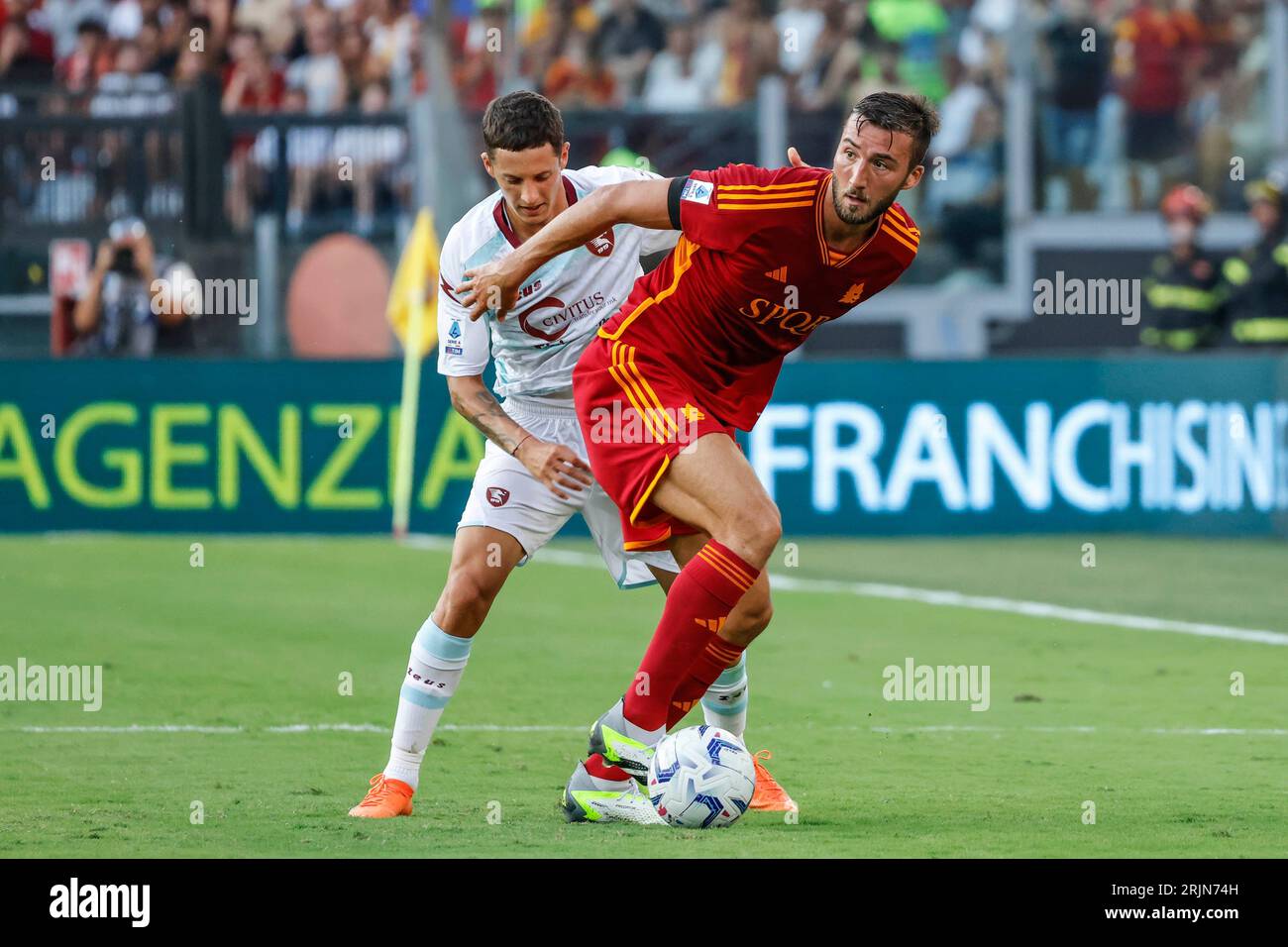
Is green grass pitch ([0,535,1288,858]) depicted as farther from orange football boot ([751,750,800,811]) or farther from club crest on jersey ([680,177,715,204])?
club crest on jersey ([680,177,715,204])

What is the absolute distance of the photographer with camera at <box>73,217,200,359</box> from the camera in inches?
647

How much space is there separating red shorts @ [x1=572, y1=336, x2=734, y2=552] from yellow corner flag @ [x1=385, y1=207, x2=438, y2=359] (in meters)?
8.94

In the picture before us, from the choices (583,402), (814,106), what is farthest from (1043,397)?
(583,402)

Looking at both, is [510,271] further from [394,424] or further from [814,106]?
[814,106]

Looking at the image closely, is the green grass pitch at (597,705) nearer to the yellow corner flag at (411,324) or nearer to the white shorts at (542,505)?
the yellow corner flag at (411,324)

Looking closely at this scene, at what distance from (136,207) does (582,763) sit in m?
11.1

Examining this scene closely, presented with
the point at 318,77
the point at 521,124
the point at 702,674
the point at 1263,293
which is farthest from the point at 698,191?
the point at 318,77

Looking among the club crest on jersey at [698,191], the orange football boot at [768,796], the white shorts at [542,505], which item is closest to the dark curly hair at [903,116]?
the club crest on jersey at [698,191]

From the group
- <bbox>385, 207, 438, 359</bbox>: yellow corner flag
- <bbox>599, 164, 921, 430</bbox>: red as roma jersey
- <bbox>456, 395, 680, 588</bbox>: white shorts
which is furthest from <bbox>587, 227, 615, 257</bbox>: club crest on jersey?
<bbox>385, 207, 438, 359</bbox>: yellow corner flag

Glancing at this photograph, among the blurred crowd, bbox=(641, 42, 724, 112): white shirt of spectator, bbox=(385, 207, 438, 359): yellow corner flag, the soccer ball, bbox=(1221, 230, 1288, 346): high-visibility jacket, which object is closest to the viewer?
the soccer ball

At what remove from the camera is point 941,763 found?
7.81m

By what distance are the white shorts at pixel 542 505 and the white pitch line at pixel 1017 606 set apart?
457cm

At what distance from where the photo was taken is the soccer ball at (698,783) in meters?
6.50

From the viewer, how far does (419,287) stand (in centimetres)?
1566
